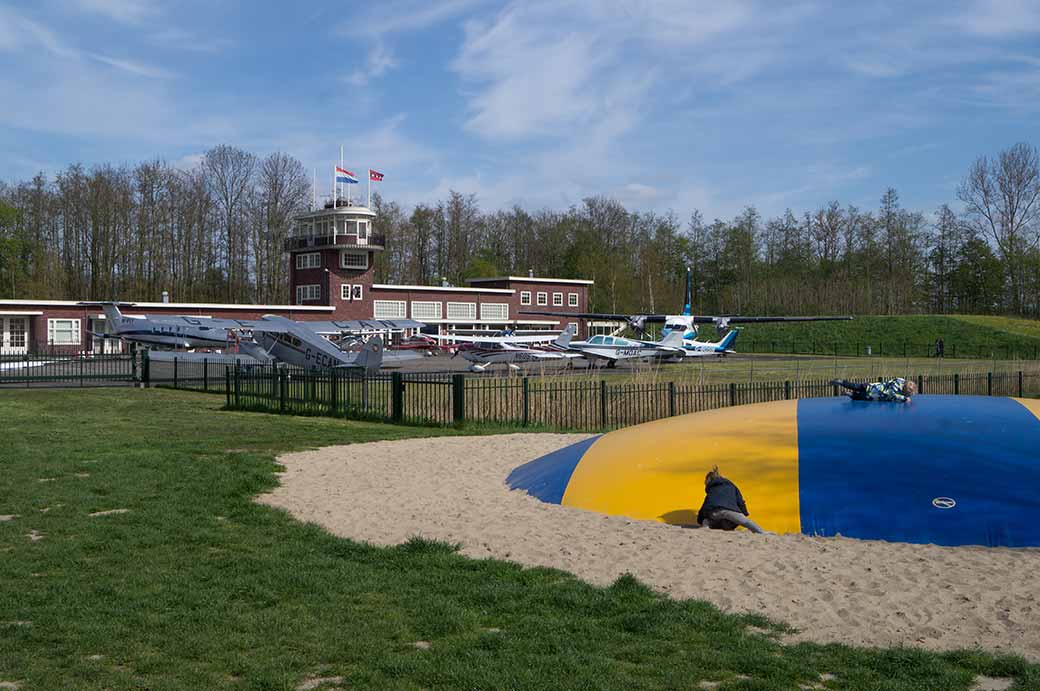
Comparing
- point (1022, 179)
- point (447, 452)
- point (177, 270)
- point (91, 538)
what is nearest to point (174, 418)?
point (447, 452)

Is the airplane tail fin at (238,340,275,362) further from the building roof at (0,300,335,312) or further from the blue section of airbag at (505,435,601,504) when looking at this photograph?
the blue section of airbag at (505,435,601,504)

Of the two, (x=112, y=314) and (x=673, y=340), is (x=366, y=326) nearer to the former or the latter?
(x=112, y=314)

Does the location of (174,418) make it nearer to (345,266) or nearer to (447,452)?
(447,452)

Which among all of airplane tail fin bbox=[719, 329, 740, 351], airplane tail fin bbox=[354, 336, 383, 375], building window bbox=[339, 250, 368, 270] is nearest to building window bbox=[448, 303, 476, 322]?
building window bbox=[339, 250, 368, 270]

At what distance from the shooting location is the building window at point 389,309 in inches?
2958

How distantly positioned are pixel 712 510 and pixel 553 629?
381 cm

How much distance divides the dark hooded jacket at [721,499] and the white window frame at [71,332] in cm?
5926

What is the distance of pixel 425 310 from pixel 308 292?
10.3 meters

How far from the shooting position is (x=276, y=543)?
9102 mm

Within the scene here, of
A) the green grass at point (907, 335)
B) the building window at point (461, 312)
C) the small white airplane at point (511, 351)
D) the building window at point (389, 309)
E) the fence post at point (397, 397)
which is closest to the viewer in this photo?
the fence post at point (397, 397)

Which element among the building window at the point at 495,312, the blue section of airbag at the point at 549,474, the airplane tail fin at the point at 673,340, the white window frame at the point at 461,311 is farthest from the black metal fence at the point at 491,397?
the building window at the point at 495,312

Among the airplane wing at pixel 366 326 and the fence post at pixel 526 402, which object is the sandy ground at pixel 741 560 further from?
the airplane wing at pixel 366 326

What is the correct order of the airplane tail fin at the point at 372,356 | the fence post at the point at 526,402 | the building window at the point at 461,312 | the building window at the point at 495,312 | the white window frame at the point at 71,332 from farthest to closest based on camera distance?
the building window at the point at 495,312
the building window at the point at 461,312
the white window frame at the point at 71,332
the airplane tail fin at the point at 372,356
the fence post at the point at 526,402

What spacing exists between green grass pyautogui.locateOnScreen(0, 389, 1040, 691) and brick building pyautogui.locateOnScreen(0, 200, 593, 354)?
50.6 m
